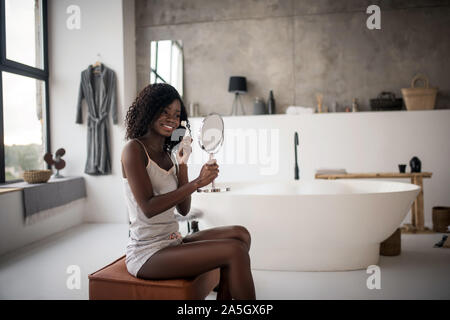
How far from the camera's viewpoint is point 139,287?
133cm

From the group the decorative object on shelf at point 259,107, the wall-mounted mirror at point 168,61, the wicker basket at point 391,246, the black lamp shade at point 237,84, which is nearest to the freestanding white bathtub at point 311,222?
the wicker basket at point 391,246

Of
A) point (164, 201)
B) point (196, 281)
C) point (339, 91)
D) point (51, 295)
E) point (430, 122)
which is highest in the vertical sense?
point (339, 91)

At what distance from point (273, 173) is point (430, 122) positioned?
184cm

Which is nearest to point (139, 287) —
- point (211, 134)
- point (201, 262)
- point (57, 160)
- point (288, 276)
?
point (201, 262)

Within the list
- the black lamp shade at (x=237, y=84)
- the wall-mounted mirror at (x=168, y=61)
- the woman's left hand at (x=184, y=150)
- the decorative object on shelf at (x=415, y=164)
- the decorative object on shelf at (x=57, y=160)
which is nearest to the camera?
the woman's left hand at (x=184, y=150)

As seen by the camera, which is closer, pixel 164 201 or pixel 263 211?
pixel 164 201

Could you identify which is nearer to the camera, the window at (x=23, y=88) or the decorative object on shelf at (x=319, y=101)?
the window at (x=23, y=88)

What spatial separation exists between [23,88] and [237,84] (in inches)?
95.8

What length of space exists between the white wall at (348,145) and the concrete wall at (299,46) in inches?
15.5

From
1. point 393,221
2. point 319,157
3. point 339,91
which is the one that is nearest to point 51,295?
point 393,221

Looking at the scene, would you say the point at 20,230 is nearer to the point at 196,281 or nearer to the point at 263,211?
the point at 263,211

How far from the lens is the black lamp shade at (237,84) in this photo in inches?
181

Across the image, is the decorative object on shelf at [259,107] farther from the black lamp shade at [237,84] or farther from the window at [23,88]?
the window at [23,88]

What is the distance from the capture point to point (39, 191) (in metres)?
3.62
